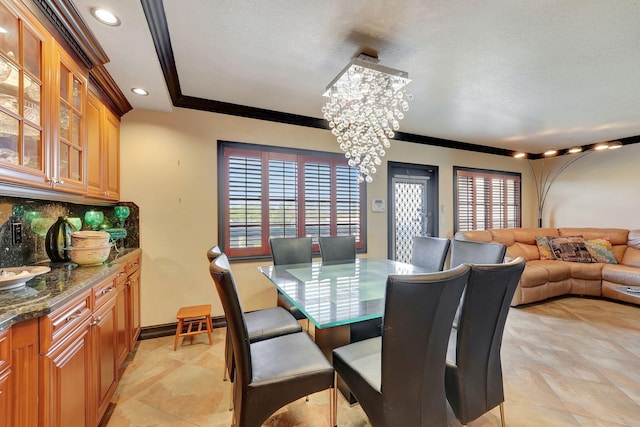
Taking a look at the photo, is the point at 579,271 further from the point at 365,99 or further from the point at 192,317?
the point at 192,317

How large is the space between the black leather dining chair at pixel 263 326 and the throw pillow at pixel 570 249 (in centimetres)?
454

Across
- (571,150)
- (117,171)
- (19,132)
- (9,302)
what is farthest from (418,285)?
(571,150)

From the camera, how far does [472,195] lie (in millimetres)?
4723

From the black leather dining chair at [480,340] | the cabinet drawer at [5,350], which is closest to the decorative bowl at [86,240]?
the cabinet drawer at [5,350]

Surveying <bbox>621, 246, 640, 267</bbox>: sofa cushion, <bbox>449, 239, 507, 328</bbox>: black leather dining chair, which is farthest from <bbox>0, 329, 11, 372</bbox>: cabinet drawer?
<bbox>621, 246, 640, 267</bbox>: sofa cushion

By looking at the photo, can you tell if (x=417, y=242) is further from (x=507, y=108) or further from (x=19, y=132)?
(x=19, y=132)

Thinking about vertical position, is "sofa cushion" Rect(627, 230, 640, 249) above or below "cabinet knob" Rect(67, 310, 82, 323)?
above

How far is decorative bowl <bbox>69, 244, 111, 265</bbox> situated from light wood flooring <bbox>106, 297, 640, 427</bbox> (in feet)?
3.23

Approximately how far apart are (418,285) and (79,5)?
2.22 metres

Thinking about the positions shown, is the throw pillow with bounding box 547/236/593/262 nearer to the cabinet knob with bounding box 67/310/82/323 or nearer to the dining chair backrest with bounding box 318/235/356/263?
the dining chair backrest with bounding box 318/235/356/263

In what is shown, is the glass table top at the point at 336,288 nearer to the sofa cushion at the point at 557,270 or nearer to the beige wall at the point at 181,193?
the beige wall at the point at 181,193

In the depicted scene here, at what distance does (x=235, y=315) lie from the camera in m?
1.15

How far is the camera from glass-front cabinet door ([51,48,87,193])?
4.90 feet

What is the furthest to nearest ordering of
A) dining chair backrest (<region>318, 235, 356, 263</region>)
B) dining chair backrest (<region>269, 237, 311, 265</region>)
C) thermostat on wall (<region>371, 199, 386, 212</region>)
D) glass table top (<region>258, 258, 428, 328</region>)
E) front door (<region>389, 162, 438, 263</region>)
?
front door (<region>389, 162, 438, 263</region>) → thermostat on wall (<region>371, 199, 386, 212</region>) → dining chair backrest (<region>318, 235, 356, 263</region>) → dining chair backrest (<region>269, 237, 311, 265</region>) → glass table top (<region>258, 258, 428, 328</region>)
